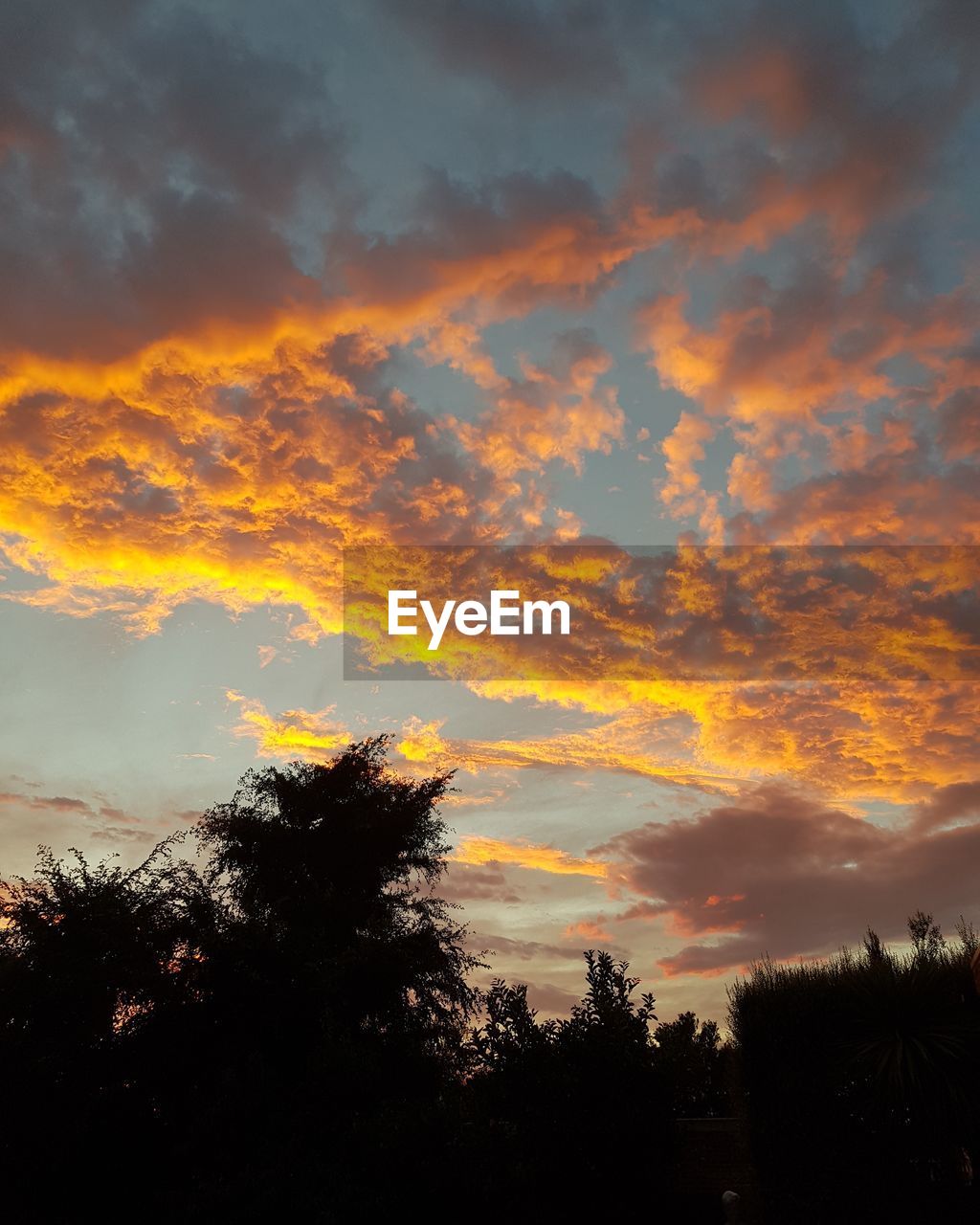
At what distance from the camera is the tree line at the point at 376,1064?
1052cm

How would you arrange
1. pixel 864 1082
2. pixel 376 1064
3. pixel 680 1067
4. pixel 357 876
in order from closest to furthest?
pixel 680 1067, pixel 864 1082, pixel 376 1064, pixel 357 876

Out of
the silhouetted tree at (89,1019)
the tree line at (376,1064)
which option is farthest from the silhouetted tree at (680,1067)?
the silhouetted tree at (89,1019)

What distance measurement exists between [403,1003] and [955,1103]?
15674 mm

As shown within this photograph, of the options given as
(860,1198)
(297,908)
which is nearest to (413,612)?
(297,908)

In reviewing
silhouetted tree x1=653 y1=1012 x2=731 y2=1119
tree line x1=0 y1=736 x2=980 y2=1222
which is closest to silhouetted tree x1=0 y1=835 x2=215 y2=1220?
tree line x1=0 y1=736 x2=980 y2=1222

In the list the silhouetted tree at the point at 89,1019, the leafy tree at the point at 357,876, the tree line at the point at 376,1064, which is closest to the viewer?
the tree line at the point at 376,1064

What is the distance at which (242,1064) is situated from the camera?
59.9 feet

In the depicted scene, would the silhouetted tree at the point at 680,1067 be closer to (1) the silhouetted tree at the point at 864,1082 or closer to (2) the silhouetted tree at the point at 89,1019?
(1) the silhouetted tree at the point at 864,1082

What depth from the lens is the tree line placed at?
34.5 feet

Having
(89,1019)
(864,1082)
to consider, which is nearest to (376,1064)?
(89,1019)

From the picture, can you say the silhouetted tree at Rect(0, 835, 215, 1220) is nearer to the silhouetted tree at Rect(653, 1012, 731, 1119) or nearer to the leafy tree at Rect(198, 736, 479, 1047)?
the leafy tree at Rect(198, 736, 479, 1047)

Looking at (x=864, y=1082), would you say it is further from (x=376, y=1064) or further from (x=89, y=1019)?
(x=89, y=1019)

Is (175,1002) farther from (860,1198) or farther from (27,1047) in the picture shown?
(860,1198)

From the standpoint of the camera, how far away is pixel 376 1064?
17.7 meters
